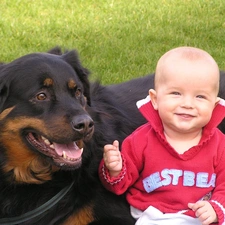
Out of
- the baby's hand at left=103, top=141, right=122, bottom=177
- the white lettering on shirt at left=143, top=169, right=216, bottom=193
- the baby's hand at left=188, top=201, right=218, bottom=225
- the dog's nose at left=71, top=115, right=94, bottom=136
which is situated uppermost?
the dog's nose at left=71, top=115, right=94, bottom=136

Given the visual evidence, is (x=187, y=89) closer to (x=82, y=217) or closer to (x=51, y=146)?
(x=51, y=146)

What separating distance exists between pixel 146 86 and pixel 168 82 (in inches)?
60.5

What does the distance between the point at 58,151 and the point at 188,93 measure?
921 millimetres

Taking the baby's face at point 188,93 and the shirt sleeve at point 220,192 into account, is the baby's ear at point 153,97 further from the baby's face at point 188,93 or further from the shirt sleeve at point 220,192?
the shirt sleeve at point 220,192

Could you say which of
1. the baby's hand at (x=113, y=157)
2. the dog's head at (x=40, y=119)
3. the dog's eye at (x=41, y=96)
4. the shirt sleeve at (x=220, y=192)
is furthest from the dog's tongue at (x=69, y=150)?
the shirt sleeve at (x=220, y=192)

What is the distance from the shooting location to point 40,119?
3.89 meters

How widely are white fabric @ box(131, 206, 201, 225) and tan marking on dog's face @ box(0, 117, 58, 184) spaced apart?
69cm

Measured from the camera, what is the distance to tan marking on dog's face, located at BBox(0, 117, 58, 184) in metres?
3.99

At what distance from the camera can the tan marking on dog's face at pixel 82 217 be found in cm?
421

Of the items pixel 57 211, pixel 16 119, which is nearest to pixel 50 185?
pixel 57 211

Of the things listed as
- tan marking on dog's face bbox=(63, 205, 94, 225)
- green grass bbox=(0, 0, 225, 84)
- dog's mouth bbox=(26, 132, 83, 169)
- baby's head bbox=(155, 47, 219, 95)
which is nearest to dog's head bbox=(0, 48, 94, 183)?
dog's mouth bbox=(26, 132, 83, 169)

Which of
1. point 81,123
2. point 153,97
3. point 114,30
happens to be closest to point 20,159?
point 81,123

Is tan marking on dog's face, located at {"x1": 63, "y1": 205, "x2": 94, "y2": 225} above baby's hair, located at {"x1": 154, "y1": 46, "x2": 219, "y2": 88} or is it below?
below

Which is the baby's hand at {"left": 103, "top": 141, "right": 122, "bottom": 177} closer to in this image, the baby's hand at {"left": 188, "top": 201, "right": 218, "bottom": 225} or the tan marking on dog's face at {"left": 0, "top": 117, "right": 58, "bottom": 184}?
the tan marking on dog's face at {"left": 0, "top": 117, "right": 58, "bottom": 184}
